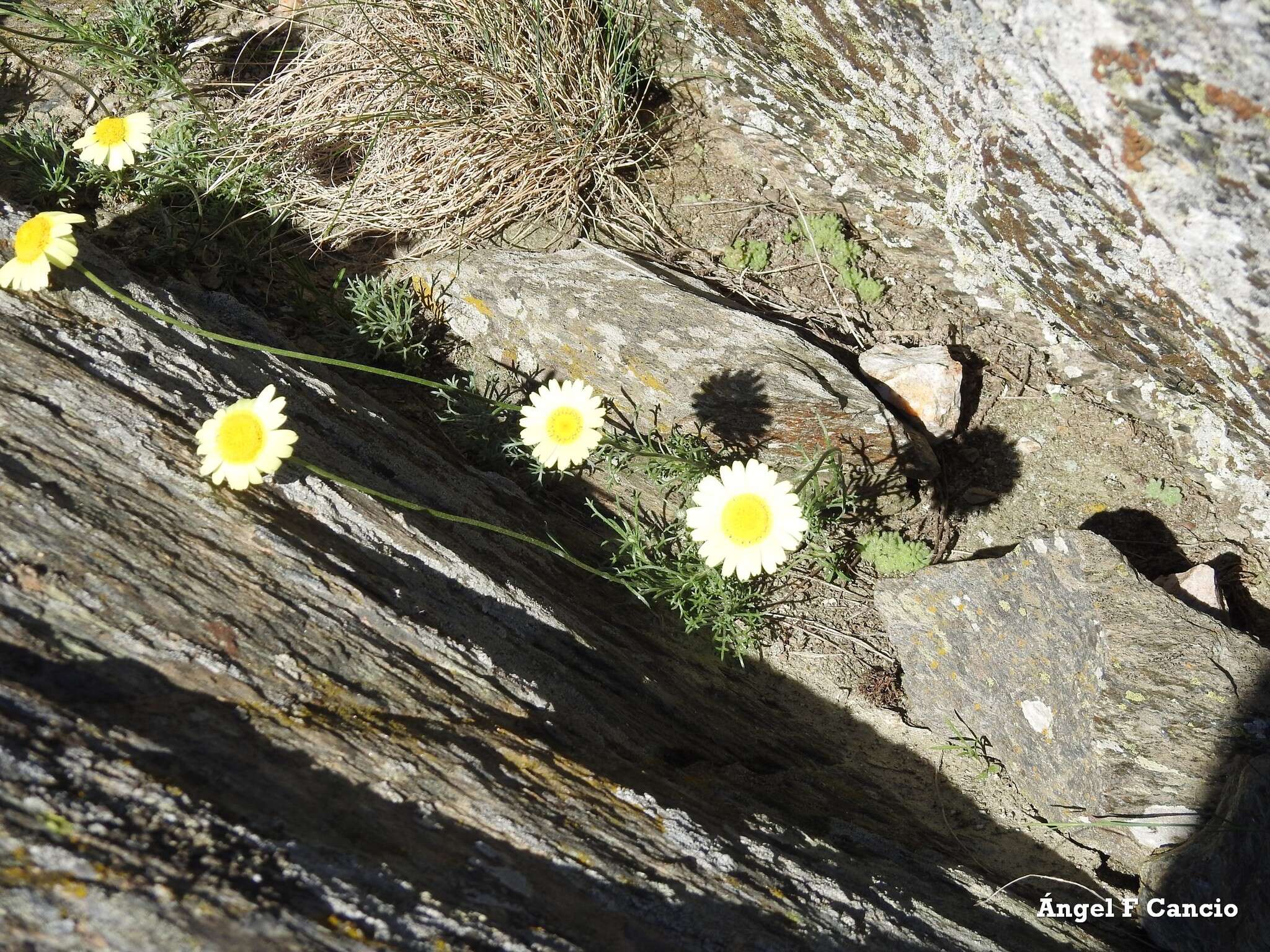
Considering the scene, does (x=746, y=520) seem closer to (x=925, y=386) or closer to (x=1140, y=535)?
(x=925, y=386)

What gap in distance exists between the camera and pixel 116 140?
10.8 feet

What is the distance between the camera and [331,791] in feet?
5.58

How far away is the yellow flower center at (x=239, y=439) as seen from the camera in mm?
2197

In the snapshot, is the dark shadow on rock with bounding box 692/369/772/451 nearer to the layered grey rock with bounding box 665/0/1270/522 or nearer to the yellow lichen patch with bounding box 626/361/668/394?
the yellow lichen patch with bounding box 626/361/668/394

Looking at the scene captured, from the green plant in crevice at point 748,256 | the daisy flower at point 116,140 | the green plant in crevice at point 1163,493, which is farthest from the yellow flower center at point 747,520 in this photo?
the daisy flower at point 116,140

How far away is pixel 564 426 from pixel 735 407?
0.81 meters

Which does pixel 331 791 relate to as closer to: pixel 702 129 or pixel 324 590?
pixel 324 590

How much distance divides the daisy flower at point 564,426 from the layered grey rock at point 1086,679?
1.30m

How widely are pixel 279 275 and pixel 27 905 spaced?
3.21m

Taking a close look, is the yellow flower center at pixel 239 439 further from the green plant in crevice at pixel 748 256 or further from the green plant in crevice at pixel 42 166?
the green plant in crevice at pixel 748 256

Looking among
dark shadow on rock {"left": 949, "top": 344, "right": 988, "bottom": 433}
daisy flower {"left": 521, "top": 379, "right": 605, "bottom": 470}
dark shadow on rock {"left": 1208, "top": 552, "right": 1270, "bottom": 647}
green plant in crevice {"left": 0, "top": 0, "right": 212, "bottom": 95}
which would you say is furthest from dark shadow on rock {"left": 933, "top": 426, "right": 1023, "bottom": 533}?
green plant in crevice {"left": 0, "top": 0, "right": 212, "bottom": 95}

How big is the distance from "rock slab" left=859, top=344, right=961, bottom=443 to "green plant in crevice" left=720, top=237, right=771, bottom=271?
29.8 inches

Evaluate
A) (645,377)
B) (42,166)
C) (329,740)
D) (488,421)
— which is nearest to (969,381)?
(645,377)

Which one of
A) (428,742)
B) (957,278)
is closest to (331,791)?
(428,742)
